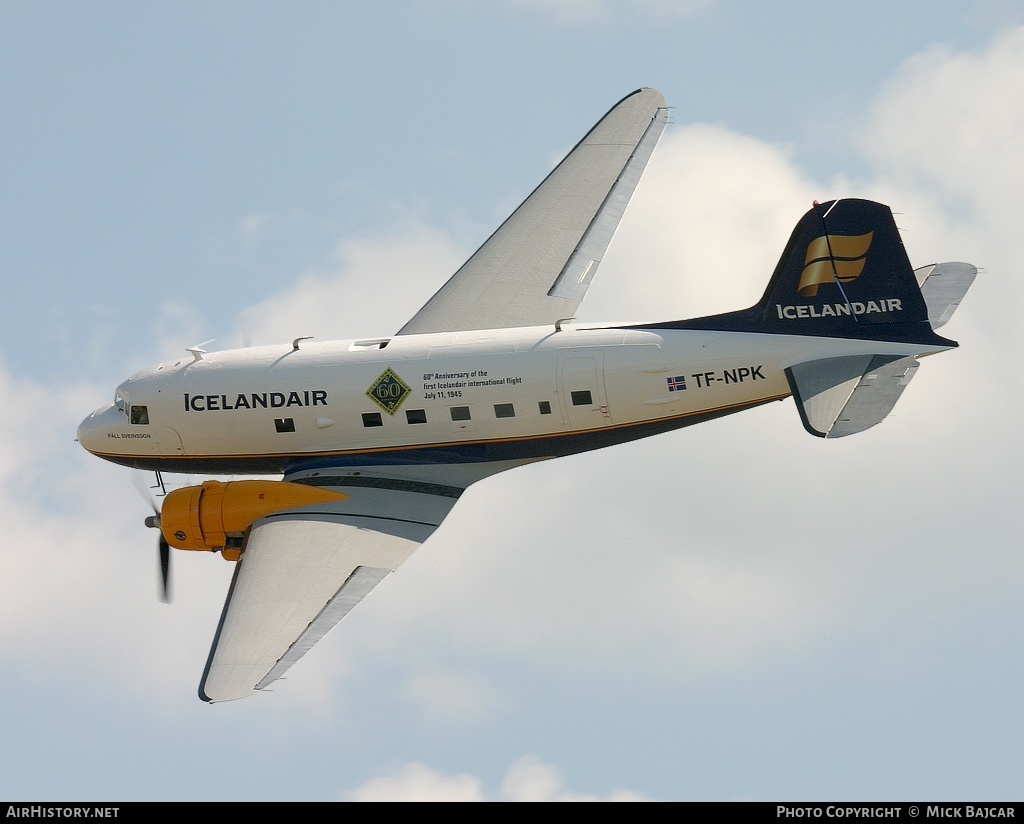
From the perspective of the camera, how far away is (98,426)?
39.0 m

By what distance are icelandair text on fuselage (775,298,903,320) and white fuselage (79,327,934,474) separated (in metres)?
0.60

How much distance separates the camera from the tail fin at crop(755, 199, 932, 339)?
33.8 meters

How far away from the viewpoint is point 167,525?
3569 centimetres

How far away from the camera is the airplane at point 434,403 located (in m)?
33.0

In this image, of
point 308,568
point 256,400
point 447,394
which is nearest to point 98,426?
point 256,400

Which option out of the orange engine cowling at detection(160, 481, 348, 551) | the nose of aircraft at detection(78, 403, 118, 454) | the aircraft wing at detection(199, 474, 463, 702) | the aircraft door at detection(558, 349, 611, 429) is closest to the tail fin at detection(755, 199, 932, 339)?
the aircraft door at detection(558, 349, 611, 429)

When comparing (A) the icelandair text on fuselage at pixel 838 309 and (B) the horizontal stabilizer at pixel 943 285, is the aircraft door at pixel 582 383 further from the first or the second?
(B) the horizontal stabilizer at pixel 943 285

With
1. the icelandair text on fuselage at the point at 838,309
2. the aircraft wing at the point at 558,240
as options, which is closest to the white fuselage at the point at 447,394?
the icelandair text on fuselage at the point at 838,309

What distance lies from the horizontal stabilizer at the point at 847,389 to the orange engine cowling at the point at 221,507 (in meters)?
10.9

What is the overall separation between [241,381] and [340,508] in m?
4.43

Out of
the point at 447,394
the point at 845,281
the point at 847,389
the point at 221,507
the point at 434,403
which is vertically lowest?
the point at 847,389

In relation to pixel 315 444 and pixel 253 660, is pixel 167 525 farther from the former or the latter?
pixel 253 660

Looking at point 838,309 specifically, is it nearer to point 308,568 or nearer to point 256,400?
point 308,568

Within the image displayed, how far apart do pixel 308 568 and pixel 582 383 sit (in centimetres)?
755
